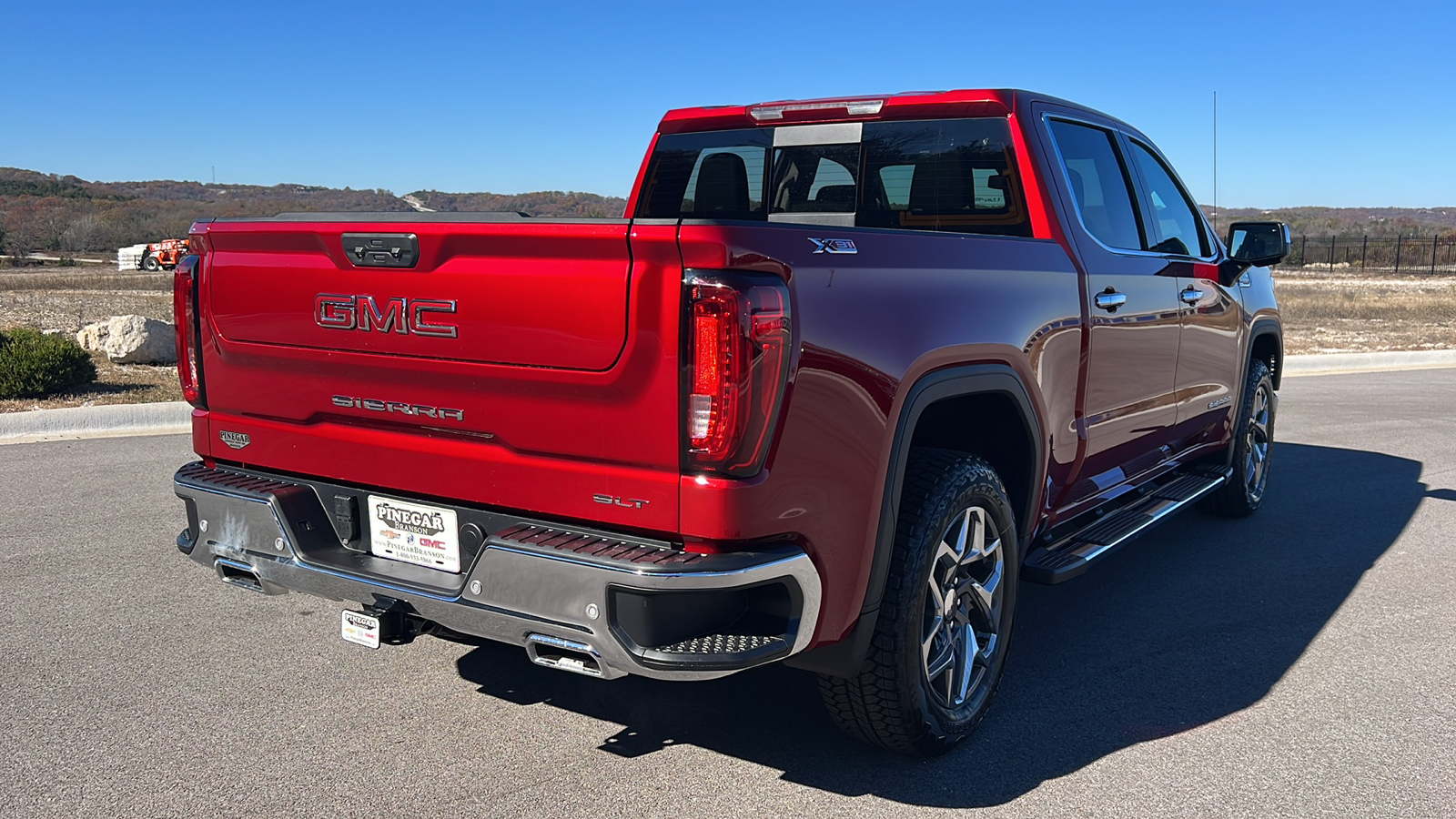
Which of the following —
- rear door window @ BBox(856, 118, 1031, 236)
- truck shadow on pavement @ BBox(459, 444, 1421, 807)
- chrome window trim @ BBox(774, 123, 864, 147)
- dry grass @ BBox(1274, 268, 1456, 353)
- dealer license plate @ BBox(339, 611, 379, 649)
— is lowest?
truck shadow on pavement @ BBox(459, 444, 1421, 807)

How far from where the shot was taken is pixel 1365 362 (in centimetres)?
1576

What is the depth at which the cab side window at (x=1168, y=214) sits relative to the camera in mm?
5383

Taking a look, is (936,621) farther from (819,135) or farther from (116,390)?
(116,390)

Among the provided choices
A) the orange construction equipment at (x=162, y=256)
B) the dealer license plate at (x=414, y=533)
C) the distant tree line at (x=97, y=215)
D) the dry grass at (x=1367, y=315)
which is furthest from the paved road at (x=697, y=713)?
the distant tree line at (x=97, y=215)

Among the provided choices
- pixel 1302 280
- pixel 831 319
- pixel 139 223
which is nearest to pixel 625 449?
pixel 831 319

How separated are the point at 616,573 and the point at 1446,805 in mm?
2443

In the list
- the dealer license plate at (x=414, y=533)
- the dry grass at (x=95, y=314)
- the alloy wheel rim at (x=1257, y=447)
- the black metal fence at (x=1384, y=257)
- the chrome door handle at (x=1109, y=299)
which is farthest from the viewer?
the black metal fence at (x=1384, y=257)

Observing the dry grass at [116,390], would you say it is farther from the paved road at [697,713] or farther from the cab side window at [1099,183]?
the cab side window at [1099,183]

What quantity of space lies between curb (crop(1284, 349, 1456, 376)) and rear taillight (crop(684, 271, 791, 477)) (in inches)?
529

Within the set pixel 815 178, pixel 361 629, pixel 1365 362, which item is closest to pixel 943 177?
pixel 815 178

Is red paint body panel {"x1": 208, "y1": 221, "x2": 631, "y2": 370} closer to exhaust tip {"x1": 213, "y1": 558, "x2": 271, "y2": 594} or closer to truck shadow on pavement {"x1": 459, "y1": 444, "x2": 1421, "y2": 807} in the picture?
exhaust tip {"x1": 213, "y1": 558, "x2": 271, "y2": 594}

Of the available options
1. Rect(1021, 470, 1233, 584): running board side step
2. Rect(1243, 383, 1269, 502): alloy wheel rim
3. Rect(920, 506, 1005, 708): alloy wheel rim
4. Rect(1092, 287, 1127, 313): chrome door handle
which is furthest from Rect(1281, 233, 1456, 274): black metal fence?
Rect(920, 506, 1005, 708): alloy wheel rim

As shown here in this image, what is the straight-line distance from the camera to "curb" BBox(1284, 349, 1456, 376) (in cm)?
1506

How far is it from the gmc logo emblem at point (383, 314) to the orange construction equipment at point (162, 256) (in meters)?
38.8
